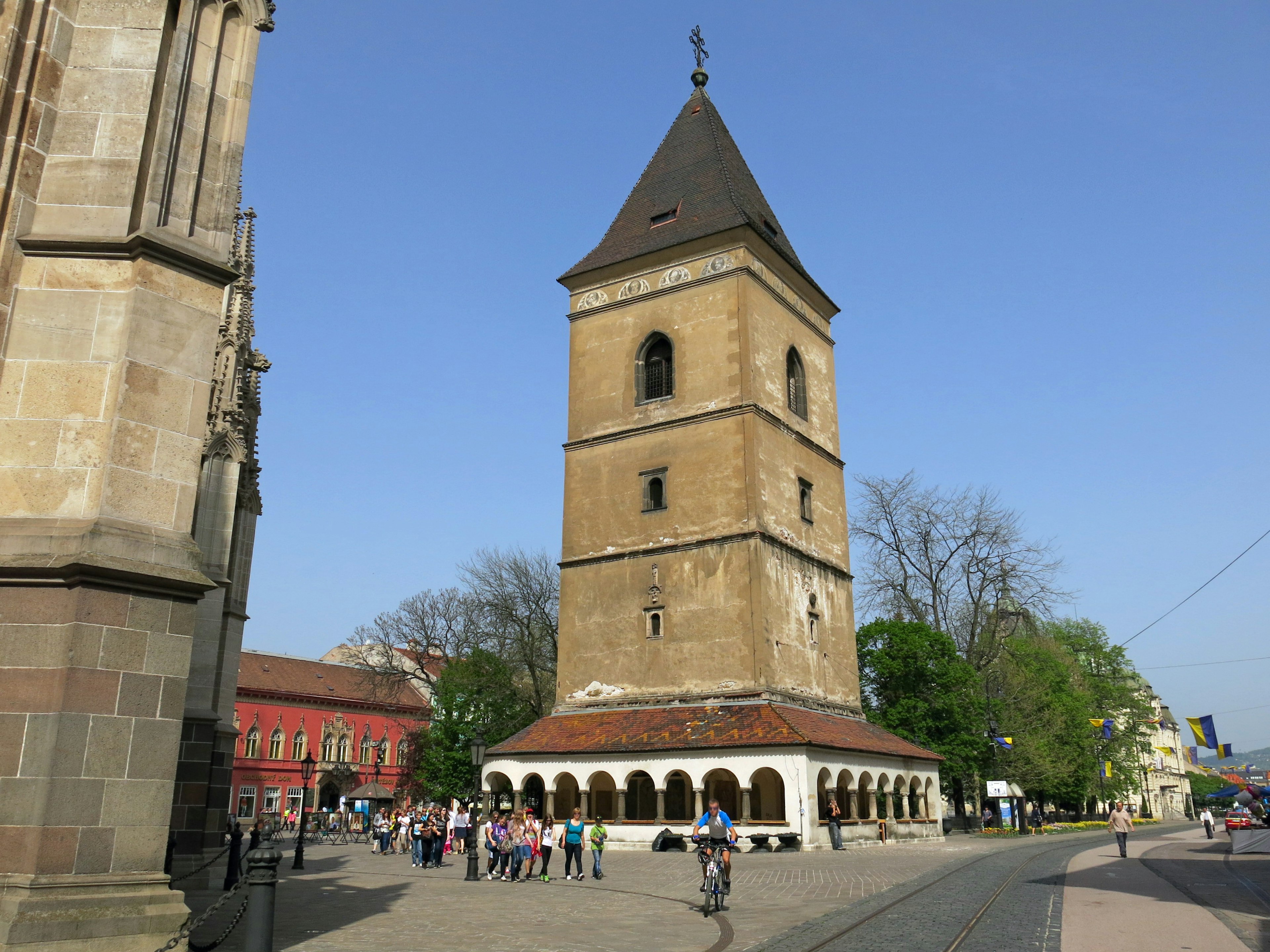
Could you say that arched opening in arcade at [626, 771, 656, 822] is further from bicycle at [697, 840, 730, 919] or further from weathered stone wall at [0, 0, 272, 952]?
weathered stone wall at [0, 0, 272, 952]

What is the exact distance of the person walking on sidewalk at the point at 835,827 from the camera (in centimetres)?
2589

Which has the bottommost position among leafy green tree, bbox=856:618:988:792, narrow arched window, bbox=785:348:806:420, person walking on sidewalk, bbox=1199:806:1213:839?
person walking on sidewalk, bbox=1199:806:1213:839

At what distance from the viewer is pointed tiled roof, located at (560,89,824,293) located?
34250 mm

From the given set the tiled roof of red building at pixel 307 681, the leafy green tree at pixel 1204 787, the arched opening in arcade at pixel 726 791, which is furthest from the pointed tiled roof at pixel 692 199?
the leafy green tree at pixel 1204 787

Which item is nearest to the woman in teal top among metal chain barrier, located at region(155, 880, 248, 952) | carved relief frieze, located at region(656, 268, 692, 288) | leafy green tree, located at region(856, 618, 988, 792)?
metal chain barrier, located at region(155, 880, 248, 952)

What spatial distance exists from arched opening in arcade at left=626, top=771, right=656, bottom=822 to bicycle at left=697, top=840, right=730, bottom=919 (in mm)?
16198

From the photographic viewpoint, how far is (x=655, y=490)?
1277 inches

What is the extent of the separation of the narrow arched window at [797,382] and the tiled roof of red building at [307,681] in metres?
40.6

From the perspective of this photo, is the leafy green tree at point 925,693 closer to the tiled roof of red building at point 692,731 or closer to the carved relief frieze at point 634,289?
the tiled roof of red building at point 692,731

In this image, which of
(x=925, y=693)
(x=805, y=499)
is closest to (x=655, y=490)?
(x=805, y=499)

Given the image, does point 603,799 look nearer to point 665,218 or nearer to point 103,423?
point 665,218

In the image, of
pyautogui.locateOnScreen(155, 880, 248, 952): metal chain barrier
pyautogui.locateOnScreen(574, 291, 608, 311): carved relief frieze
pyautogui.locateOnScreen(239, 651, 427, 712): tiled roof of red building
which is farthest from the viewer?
pyautogui.locateOnScreen(239, 651, 427, 712): tiled roof of red building

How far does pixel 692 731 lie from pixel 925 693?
19.0 meters

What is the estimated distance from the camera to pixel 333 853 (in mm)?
30953
